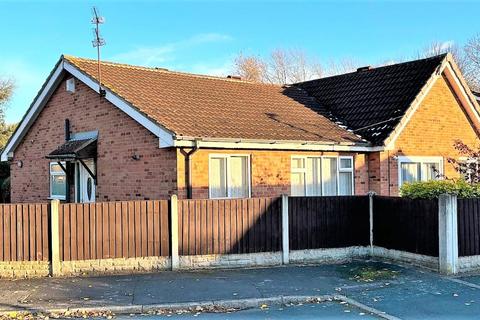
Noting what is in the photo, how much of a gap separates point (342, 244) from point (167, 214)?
405 centimetres

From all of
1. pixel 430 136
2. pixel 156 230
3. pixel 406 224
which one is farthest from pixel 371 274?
pixel 430 136

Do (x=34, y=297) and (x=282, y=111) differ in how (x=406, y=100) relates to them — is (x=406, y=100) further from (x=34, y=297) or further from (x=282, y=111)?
(x=34, y=297)

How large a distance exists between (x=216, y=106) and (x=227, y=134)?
9.92 ft

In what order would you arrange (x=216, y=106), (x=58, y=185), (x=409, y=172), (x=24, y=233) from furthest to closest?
(x=58, y=185)
(x=409, y=172)
(x=216, y=106)
(x=24, y=233)

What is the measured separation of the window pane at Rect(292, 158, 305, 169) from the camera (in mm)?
14938

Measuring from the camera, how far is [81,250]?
34.8 feet

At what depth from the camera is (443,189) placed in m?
11.3

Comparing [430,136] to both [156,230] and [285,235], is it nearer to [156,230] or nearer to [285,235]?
[285,235]

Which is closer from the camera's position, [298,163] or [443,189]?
[443,189]

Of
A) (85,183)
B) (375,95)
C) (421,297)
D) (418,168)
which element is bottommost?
(421,297)

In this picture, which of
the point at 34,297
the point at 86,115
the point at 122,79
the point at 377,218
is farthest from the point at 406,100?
the point at 34,297

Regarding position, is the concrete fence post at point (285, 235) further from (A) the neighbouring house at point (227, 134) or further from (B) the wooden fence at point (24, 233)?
(B) the wooden fence at point (24, 233)

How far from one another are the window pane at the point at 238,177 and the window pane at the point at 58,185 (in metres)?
6.18

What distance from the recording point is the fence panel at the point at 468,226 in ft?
35.5
